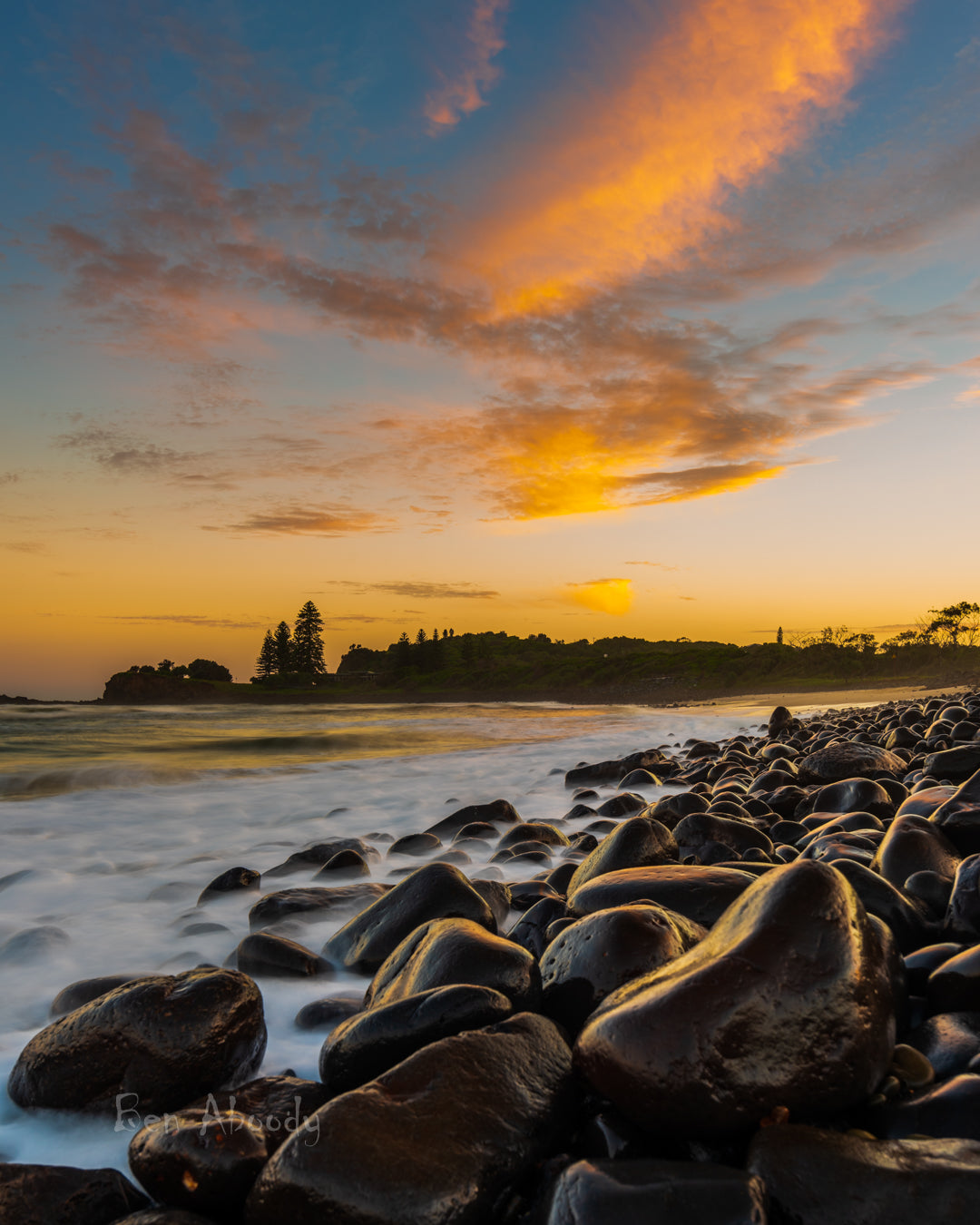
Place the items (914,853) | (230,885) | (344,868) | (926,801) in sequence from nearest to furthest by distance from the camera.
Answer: (914,853) → (926,801) → (230,885) → (344,868)

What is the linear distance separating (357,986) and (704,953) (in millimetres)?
1852

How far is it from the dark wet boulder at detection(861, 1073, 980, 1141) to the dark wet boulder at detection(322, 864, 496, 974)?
5.74 feet

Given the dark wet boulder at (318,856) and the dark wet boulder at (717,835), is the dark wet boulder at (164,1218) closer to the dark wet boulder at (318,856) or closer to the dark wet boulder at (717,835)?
the dark wet boulder at (717,835)

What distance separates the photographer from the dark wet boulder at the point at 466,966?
2199 mm

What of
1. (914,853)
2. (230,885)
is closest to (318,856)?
(230,885)

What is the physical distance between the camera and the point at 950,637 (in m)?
54.2

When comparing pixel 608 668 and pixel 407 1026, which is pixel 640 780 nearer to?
pixel 407 1026

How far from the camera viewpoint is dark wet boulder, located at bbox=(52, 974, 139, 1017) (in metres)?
2.93

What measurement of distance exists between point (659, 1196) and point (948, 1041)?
0.94m

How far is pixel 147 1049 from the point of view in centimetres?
218

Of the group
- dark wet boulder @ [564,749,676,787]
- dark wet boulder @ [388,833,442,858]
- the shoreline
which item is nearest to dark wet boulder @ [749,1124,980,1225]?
dark wet boulder @ [388,833,442,858]

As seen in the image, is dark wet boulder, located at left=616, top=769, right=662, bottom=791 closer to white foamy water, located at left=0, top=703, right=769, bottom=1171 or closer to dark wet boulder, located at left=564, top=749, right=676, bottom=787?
white foamy water, located at left=0, top=703, right=769, bottom=1171

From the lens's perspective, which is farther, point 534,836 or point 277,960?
point 534,836

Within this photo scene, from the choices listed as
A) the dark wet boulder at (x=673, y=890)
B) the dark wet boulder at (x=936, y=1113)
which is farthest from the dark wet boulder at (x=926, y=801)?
the dark wet boulder at (x=936, y=1113)
